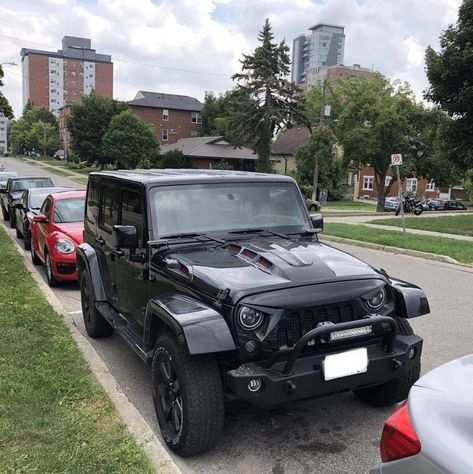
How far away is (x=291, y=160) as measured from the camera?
212ft

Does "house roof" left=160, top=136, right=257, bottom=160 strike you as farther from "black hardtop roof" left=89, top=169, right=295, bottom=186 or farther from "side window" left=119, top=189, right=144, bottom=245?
"side window" left=119, top=189, right=144, bottom=245

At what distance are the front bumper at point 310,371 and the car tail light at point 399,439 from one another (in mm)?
1063

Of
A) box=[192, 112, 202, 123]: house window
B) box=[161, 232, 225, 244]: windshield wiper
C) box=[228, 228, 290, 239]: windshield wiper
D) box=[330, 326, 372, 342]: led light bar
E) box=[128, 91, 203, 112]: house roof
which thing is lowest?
box=[330, 326, 372, 342]: led light bar

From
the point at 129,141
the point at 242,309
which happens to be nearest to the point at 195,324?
the point at 242,309

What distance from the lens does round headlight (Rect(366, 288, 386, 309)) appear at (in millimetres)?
3516

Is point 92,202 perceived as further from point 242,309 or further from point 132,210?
point 242,309

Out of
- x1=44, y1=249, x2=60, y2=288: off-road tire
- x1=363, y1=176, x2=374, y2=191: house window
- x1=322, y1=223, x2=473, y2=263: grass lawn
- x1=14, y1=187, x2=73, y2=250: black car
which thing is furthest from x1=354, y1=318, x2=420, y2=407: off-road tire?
x1=363, y1=176, x2=374, y2=191: house window

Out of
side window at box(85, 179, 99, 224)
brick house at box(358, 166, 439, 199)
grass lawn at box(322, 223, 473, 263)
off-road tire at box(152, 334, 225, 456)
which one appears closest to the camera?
off-road tire at box(152, 334, 225, 456)

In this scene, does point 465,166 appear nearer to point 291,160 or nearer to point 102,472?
point 102,472

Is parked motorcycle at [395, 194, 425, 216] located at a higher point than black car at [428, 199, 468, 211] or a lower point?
higher

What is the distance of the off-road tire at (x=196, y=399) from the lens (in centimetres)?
314

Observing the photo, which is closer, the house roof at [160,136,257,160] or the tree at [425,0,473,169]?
the tree at [425,0,473,169]

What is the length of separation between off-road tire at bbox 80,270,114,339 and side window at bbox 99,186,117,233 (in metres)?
0.65

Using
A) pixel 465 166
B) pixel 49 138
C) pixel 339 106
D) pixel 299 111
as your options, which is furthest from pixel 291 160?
pixel 49 138
